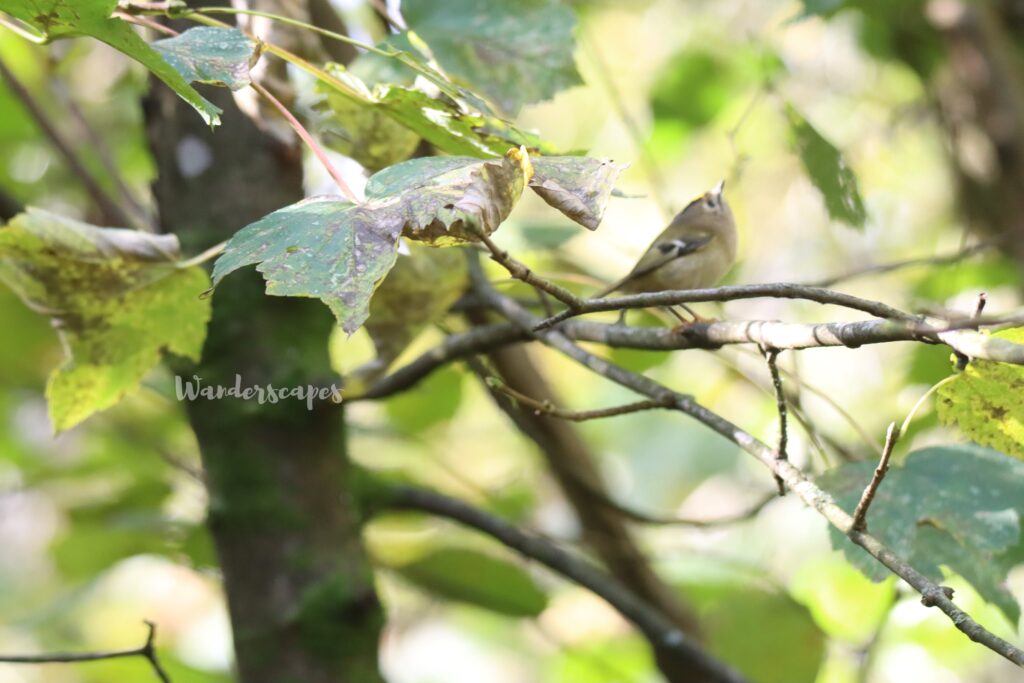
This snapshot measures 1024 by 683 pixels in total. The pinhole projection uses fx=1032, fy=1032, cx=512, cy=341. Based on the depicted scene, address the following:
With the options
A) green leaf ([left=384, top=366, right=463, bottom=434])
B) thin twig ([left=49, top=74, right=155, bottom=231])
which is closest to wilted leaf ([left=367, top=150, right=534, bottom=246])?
thin twig ([left=49, top=74, right=155, bottom=231])

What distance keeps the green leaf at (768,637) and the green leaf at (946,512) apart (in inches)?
31.1

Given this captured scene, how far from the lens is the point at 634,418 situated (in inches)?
156

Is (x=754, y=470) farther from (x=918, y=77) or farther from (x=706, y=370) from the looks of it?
(x=918, y=77)

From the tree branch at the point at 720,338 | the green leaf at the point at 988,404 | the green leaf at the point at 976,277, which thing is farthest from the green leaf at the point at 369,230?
the green leaf at the point at 976,277

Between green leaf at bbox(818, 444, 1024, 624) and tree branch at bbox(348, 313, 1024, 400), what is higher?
green leaf at bbox(818, 444, 1024, 624)

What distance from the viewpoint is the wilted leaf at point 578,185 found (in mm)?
794

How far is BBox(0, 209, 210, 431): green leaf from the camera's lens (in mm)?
1223

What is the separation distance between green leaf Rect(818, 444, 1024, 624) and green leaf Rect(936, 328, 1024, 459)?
0.79 ft

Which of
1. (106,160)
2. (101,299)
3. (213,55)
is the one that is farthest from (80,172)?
(213,55)

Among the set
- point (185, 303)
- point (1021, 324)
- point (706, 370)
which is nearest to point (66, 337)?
point (185, 303)

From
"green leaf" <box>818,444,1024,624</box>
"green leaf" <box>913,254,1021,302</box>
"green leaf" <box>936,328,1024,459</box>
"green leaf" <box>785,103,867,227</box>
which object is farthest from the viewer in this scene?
"green leaf" <box>913,254,1021,302</box>

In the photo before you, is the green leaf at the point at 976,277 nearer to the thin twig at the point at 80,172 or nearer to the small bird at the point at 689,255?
the small bird at the point at 689,255

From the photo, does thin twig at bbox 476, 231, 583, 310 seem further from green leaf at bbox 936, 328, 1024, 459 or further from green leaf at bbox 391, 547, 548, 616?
green leaf at bbox 391, 547, 548, 616

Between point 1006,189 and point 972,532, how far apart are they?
184cm
